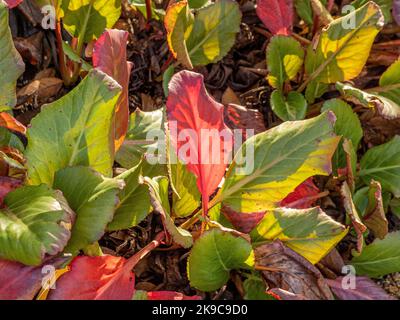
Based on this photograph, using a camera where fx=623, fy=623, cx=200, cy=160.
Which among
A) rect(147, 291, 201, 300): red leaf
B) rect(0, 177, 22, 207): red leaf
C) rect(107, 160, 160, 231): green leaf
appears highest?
rect(0, 177, 22, 207): red leaf

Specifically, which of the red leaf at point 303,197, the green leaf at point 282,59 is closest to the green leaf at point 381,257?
the red leaf at point 303,197

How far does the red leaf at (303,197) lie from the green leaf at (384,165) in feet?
0.53

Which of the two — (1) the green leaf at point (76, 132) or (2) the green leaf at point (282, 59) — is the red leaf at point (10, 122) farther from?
(2) the green leaf at point (282, 59)

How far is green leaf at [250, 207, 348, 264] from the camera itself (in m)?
1.27

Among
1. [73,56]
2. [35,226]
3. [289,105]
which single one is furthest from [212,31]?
[35,226]

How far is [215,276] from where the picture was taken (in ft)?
4.35

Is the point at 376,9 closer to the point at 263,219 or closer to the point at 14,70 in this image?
the point at 263,219

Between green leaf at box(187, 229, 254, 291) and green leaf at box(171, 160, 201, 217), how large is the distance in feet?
0.50

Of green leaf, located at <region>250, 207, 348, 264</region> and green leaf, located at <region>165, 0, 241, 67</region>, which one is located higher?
green leaf, located at <region>165, 0, 241, 67</region>

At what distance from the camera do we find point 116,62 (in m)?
1.30

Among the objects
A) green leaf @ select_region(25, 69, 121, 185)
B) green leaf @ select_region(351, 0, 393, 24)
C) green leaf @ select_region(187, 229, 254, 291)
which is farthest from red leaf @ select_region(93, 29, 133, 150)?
green leaf @ select_region(351, 0, 393, 24)

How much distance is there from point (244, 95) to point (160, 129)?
1.18ft

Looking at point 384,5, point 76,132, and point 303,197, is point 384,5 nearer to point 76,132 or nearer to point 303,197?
point 303,197

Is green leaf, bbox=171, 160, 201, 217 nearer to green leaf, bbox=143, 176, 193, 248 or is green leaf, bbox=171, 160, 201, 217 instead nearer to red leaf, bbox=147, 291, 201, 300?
green leaf, bbox=143, 176, 193, 248
